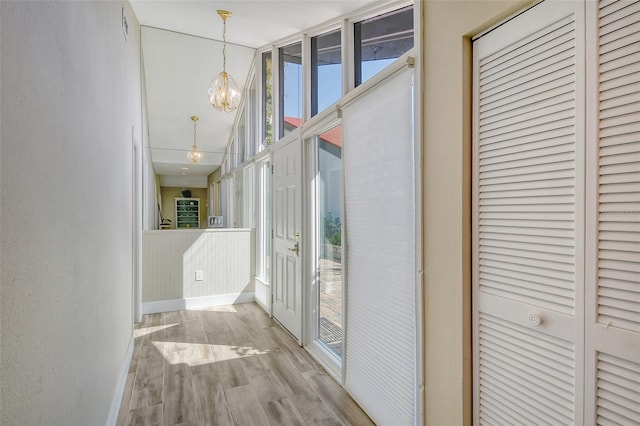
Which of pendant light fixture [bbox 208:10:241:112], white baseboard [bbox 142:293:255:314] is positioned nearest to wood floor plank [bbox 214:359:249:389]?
white baseboard [bbox 142:293:255:314]

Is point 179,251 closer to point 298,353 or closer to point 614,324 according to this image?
point 298,353

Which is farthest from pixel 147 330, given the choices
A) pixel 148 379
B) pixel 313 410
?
pixel 313 410

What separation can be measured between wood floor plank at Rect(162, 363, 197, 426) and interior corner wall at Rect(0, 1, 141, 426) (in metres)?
0.35

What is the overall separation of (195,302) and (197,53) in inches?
131

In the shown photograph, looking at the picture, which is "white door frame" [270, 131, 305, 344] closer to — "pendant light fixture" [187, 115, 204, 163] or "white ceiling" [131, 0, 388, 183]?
"white ceiling" [131, 0, 388, 183]

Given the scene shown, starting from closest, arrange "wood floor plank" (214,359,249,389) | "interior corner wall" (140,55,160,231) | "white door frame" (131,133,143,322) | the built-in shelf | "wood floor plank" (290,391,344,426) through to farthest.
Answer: "wood floor plank" (290,391,344,426)
"wood floor plank" (214,359,249,389)
"white door frame" (131,133,143,322)
"interior corner wall" (140,55,160,231)
the built-in shelf

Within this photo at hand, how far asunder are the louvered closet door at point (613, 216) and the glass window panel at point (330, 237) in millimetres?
1712

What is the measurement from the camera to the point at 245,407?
2.15 meters

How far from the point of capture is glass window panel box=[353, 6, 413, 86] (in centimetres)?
187

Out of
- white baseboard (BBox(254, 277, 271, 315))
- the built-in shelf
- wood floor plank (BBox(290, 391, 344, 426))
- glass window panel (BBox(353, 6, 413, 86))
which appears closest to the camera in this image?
glass window panel (BBox(353, 6, 413, 86))

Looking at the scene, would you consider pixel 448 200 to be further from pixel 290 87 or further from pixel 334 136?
pixel 290 87

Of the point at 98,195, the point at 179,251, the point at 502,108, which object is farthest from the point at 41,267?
the point at 179,251

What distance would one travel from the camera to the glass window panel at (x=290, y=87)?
11.2 ft

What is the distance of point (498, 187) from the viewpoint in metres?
1.20
